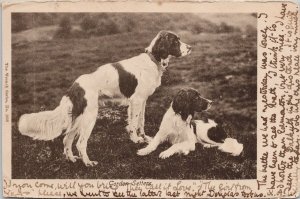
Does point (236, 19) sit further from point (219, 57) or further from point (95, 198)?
point (95, 198)

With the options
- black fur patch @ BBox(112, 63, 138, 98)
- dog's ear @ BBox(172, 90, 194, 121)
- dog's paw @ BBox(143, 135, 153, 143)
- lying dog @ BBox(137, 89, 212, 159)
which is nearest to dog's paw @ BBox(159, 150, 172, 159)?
lying dog @ BBox(137, 89, 212, 159)

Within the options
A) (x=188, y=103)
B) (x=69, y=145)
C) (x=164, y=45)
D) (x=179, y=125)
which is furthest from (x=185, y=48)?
(x=69, y=145)

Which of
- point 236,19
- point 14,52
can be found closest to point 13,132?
point 14,52

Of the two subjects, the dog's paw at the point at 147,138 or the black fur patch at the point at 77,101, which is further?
the dog's paw at the point at 147,138

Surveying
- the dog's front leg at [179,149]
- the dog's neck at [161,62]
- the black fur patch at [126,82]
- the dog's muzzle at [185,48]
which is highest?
the dog's muzzle at [185,48]

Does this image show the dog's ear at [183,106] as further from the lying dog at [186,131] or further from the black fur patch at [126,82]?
the black fur patch at [126,82]

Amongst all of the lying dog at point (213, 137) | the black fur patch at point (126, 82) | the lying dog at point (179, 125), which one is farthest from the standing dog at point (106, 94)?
the lying dog at point (213, 137)
